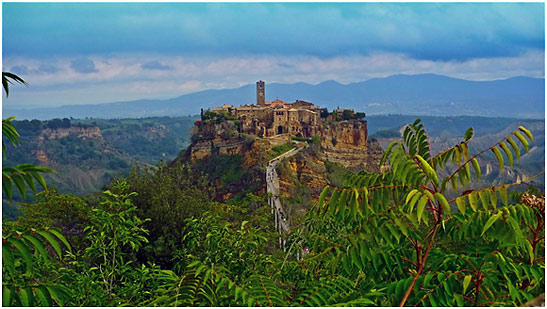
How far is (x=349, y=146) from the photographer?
196 ft

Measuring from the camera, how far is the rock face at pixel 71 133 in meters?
116

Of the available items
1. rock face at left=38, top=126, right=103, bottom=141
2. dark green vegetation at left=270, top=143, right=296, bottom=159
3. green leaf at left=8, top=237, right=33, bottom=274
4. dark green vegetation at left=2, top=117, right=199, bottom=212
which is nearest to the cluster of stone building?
dark green vegetation at left=270, top=143, right=296, bottom=159

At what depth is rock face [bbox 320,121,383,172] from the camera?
57.8 meters

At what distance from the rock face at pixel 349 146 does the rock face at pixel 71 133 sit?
75.4 m

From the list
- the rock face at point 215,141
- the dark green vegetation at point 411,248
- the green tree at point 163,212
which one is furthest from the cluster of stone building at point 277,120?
the dark green vegetation at point 411,248

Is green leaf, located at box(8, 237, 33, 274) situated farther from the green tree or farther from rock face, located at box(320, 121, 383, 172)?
rock face, located at box(320, 121, 383, 172)

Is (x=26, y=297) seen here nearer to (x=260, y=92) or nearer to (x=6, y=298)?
(x=6, y=298)

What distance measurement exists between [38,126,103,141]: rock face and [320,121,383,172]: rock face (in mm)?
75373

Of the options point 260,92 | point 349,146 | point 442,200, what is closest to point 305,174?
point 349,146

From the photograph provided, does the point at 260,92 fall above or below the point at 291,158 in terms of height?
above

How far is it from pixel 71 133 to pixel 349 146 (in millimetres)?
79122

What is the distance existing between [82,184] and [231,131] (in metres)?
42.2

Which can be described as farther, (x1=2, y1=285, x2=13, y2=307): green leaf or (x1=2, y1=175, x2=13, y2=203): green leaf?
(x1=2, y1=285, x2=13, y2=307): green leaf

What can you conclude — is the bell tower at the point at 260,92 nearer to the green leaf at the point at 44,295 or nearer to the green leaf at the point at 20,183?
the green leaf at the point at 44,295
